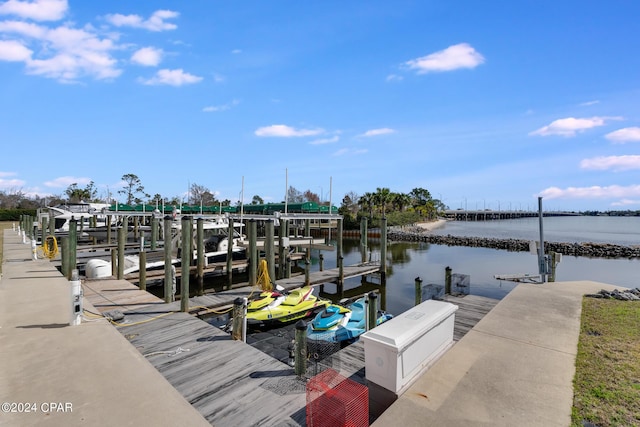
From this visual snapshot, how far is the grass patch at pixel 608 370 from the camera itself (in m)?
4.53

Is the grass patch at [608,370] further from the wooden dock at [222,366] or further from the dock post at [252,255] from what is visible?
the dock post at [252,255]

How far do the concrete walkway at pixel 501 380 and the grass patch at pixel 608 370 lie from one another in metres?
0.16

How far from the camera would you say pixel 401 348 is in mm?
5027

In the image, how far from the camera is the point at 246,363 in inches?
250

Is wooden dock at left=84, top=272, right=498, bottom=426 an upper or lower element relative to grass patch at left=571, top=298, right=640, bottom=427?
lower

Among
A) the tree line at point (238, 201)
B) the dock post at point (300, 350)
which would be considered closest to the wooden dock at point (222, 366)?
the dock post at point (300, 350)

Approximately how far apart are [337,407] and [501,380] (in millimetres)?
3127

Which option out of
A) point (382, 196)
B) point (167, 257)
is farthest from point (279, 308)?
point (382, 196)

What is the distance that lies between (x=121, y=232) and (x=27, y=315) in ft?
20.9

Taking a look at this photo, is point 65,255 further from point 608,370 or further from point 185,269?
point 608,370

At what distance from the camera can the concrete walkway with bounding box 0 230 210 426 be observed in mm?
4277

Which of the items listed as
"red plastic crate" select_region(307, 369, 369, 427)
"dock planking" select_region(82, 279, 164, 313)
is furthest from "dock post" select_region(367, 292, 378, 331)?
"dock planking" select_region(82, 279, 164, 313)

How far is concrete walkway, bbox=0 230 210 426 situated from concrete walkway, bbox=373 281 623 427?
Answer: 3.27m

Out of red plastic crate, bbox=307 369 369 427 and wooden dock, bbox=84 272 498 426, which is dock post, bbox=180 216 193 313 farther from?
red plastic crate, bbox=307 369 369 427
